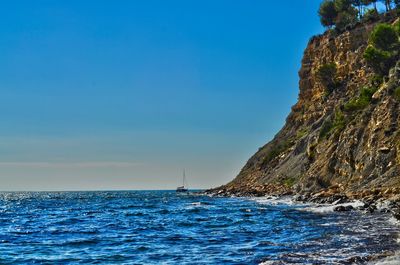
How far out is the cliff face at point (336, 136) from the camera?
59250 mm

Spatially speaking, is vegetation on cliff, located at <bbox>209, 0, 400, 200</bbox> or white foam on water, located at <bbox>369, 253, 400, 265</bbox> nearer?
white foam on water, located at <bbox>369, 253, 400, 265</bbox>

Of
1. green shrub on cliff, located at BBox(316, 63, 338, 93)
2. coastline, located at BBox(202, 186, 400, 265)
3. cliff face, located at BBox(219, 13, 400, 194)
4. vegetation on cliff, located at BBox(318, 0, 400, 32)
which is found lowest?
coastline, located at BBox(202, 186, 400, 265)

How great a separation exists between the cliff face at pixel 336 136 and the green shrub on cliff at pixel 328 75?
1.09 metres

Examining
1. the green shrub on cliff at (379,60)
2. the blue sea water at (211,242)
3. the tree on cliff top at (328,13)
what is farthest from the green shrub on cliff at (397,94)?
the tree on cliff top at (328,13)

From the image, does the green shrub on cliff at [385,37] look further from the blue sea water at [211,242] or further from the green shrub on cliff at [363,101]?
the blue sea water at [211,242]

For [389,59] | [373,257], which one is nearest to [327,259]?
[373,257]

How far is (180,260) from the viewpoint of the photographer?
21.7 meters

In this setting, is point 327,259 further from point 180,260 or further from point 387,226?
point 387,226

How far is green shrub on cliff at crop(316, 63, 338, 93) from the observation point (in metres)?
108

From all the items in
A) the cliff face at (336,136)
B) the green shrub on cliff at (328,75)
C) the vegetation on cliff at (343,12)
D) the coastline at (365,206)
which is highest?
the vegetation on cliff at (343,12)

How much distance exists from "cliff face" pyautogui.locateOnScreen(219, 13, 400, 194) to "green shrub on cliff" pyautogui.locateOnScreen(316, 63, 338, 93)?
1.09 metres

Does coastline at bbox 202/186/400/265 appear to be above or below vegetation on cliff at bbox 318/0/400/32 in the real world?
below

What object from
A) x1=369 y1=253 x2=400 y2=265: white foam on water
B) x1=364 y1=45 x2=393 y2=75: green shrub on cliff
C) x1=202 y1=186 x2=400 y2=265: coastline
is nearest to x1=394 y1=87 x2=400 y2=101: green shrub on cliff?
x1=202 y1=186 x2=400 y2=265: coastline

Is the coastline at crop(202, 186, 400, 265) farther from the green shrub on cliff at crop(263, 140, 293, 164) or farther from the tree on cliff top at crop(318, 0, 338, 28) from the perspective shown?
the tree on cliff top at crop(318, 0, 338, 28)
